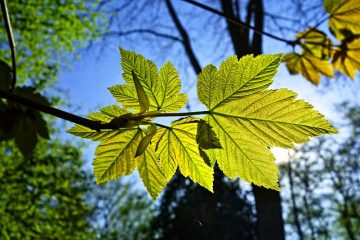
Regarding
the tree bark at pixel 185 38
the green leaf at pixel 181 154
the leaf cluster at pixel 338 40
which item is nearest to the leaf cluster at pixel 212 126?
the green leaf at pixel 181 154

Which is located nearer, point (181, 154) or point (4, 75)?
point (181, 154)

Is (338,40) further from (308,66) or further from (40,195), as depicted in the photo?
(40,195)

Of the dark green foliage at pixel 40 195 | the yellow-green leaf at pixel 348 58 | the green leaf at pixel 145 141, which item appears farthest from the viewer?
the dark green foliage at pixel 40 195

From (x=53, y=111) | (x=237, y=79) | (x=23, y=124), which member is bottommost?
(x=53, y=111)

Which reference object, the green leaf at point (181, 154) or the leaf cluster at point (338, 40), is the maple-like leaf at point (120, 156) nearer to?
the green leaf at point (181, 154)

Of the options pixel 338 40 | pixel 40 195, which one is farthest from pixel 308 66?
pixel 40 195

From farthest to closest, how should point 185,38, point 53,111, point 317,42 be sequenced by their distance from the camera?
point 185,38 → point 317,42 → point 53,111

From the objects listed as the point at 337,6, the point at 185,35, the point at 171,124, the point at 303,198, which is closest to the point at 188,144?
the point at 171,124

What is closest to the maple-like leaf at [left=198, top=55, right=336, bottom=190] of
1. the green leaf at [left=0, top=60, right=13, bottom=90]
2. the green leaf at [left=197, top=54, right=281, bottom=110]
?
the green leaf at [left=197, top=54, right=281, bottom=110]
